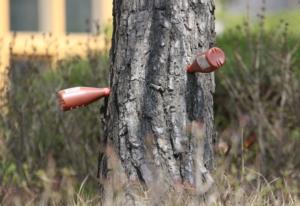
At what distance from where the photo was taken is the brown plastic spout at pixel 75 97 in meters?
4.91

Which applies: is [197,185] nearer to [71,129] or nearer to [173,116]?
[173,116]

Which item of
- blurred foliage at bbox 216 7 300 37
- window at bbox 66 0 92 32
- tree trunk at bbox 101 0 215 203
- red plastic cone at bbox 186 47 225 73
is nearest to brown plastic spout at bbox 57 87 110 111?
tree trunk at bbox 101 0 215 203

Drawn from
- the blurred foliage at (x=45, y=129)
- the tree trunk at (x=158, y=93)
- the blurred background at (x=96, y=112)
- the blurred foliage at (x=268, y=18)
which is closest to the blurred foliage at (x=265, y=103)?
the blurred background at (x=96, y=112)

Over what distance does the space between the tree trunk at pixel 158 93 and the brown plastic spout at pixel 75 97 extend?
4.7 inches

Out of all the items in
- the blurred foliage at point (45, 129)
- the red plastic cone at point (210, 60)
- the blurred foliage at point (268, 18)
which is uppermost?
the red plastic cone at point (210, 60)

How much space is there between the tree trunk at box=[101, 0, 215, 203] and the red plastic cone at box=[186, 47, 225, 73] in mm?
197

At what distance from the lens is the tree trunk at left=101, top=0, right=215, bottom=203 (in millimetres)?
4953

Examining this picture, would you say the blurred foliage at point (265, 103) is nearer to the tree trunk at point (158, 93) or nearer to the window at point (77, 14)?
the tree trunk at point (158, 93)

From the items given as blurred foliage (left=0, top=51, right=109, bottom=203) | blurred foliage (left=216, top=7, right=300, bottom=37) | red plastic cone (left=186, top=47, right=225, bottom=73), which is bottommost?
blurred foliage (left=0, top=51, right=109, bottom=203)

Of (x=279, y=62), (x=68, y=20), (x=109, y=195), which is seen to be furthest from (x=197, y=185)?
(x=68, y=20)

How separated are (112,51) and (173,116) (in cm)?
49

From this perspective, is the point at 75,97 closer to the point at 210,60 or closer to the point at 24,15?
the point at 210,60

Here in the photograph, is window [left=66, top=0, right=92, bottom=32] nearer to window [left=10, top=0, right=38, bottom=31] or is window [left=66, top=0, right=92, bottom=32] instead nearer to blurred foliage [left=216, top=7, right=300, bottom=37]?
window [left=10, top=0, right=38, bottom=31]

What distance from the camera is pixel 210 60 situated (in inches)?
186
